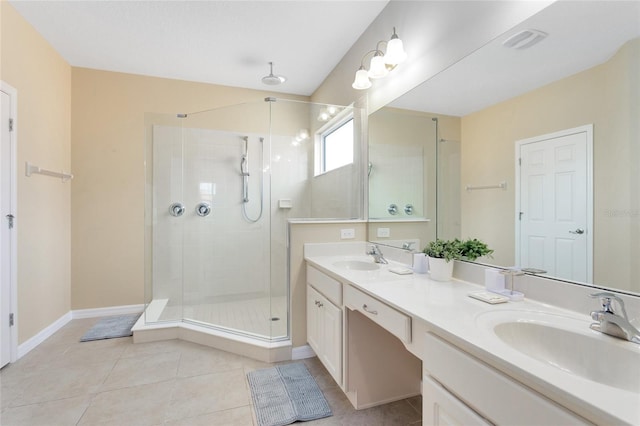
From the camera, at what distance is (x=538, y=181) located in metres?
1.17

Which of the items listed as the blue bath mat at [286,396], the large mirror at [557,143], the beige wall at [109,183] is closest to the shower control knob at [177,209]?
the beige wall at [109,183]

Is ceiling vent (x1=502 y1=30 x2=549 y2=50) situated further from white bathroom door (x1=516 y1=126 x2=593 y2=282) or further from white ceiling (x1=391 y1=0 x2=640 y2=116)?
white bathroom door (x1=516 y1=126 x2=593 y2=282)

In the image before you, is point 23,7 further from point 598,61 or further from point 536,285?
point 536,285

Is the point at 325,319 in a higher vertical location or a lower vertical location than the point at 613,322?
lower

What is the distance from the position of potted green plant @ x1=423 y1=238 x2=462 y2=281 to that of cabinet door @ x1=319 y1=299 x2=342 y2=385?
0.59 metres

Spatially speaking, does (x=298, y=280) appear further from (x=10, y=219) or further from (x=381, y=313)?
(x=10, y=219)

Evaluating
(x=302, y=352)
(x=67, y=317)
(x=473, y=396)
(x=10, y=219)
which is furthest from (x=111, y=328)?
(x=473, y=396)

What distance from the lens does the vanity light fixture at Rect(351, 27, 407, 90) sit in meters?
1.90

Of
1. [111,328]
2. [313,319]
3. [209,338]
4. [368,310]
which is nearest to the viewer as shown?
[368,310]

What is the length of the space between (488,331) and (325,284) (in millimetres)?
1133

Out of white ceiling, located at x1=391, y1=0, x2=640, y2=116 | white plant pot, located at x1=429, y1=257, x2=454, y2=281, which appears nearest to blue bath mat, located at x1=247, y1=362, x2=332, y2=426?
white plant pot, located at x1=429, y1=257, x2=454, y2=281

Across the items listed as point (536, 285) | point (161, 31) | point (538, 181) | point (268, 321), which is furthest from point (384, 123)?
point (161, 31)

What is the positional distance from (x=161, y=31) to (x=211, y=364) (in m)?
2.83

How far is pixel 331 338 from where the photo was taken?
1.83 m
